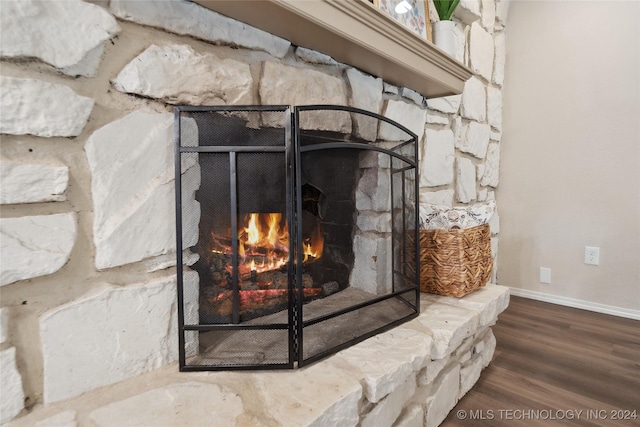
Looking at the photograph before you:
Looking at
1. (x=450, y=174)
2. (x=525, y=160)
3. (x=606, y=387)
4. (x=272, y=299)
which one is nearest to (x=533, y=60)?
(x=525, y=160)

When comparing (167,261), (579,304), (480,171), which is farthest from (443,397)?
(579,304)

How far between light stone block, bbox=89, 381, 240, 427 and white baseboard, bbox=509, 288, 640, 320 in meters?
2.35

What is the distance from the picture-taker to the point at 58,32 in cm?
70

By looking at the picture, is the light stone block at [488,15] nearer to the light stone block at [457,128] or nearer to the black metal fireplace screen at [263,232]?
the light stone block at [457,128]

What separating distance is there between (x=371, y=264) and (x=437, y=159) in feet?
2.56

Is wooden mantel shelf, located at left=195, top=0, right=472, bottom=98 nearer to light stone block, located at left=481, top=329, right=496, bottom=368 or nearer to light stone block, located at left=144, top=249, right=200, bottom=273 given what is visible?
light stone block, located at left=144, top=249, right=200, bottom=273

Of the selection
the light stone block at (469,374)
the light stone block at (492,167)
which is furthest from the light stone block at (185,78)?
the light stone block at (492,167)

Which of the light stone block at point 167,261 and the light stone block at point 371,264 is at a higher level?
the light stone block at point 167,261

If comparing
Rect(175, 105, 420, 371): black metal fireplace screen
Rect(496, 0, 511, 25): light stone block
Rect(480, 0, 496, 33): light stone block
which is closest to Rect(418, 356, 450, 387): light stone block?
Rect(175, 105, 420, 371): black metal fireplace screen

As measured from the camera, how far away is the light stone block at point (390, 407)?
88cm

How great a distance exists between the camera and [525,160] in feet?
7.81

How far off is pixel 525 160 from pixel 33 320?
274 centimetres

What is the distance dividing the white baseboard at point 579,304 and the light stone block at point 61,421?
2.63m

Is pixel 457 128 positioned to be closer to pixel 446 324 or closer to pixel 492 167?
pixel 492 167
